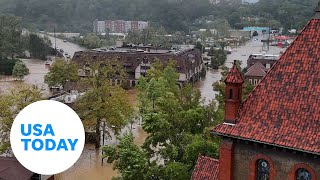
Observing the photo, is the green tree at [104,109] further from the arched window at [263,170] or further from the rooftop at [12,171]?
the arched window at [263,170]

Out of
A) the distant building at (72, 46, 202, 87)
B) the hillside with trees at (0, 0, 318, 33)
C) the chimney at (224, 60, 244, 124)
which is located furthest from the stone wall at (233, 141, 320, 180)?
the hillside with trees at (0, 0, 318, 33)

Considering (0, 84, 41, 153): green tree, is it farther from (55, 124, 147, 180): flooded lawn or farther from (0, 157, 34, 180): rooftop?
(55, 124, 147, 180): flooded lawn

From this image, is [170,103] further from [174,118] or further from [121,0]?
[121,0]

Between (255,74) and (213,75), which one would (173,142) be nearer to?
(255,74)

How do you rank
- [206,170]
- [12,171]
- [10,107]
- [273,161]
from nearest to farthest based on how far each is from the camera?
[273,161] → [206,170] → [12,171] → [10,107]

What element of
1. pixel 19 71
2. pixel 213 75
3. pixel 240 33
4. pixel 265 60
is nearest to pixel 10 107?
pixel 19 71

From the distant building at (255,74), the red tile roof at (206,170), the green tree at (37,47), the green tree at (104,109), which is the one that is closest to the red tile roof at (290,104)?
the red tile roof at (206,170)
